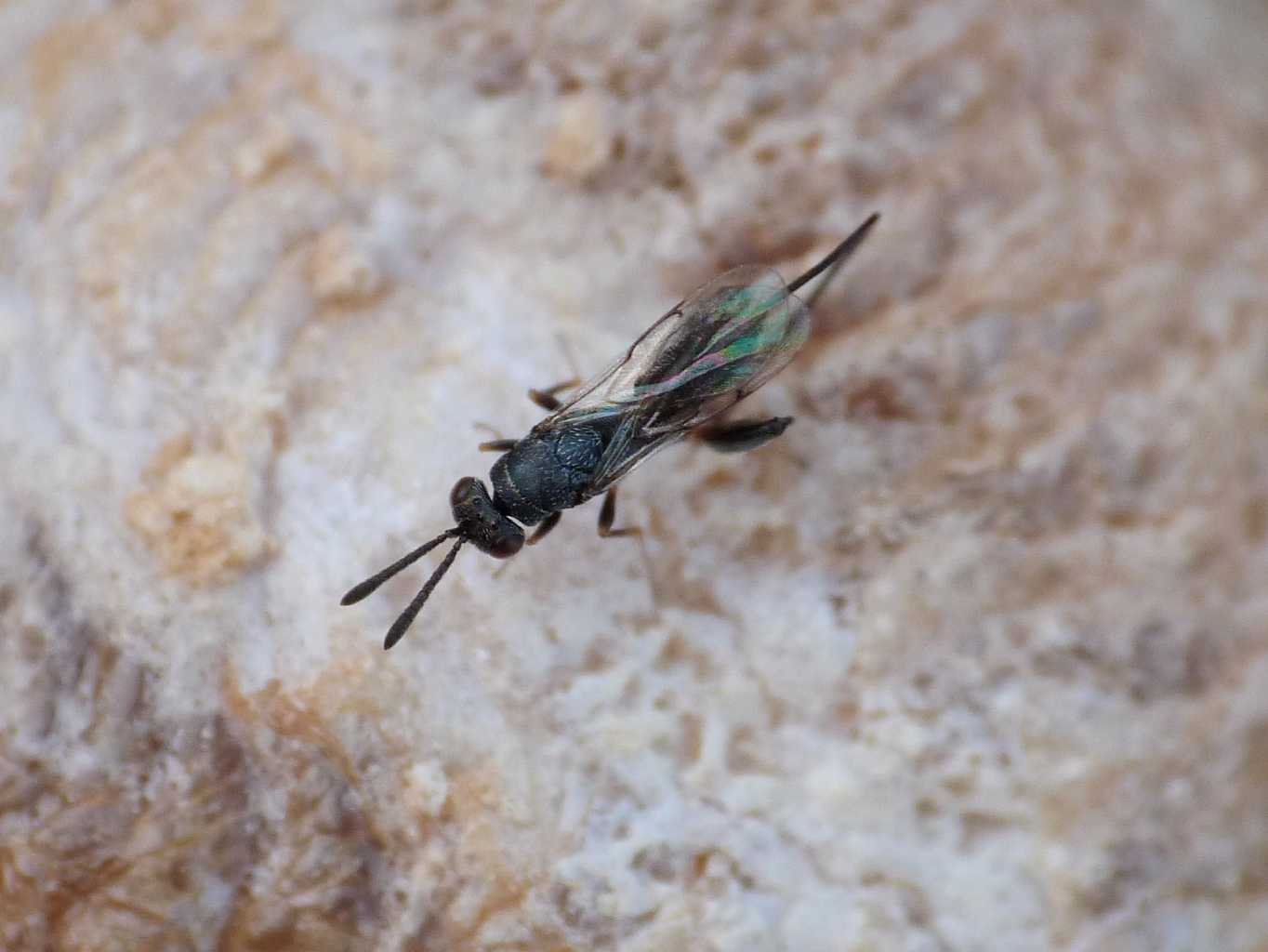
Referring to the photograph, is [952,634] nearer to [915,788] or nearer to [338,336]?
[915,788]

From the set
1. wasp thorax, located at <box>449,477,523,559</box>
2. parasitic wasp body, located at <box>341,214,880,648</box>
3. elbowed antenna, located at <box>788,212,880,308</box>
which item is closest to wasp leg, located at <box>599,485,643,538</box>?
parasitic wasp body, located at <box>341,214,880,648</box>

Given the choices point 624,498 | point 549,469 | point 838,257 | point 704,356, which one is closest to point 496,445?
point 549,469

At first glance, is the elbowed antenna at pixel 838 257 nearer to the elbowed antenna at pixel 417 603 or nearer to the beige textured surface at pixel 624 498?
the beige textured surface at pixel 624 498

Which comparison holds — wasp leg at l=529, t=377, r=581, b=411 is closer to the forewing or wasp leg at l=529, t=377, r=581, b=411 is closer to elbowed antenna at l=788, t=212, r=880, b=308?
the forewing

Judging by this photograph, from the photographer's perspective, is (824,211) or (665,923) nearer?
(665,923)

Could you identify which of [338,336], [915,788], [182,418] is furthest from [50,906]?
[915,788]
